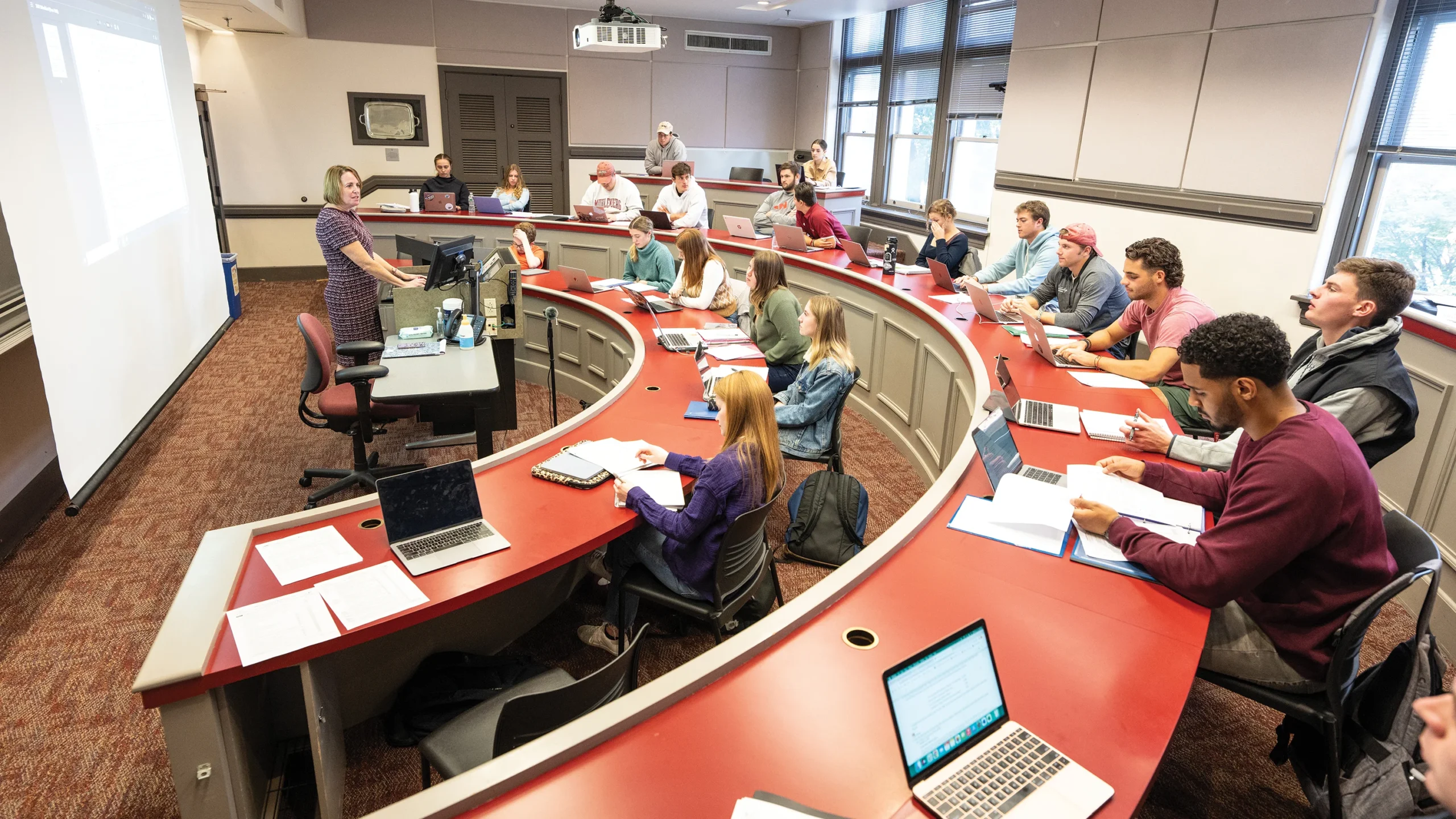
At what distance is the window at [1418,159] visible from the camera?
4059 mm

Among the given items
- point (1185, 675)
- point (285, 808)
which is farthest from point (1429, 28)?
point (285, 808)

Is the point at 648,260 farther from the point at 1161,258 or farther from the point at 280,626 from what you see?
the point at 280,626

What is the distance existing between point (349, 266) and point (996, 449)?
3.99m

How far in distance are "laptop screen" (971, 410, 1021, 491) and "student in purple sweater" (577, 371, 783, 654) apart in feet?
2.04

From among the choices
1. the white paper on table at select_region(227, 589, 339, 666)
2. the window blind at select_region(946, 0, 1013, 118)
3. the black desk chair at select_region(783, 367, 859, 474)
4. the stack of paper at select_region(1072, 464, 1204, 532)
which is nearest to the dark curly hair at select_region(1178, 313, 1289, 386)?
the stack of paper at select_region(1072, 464, 1204, 532)

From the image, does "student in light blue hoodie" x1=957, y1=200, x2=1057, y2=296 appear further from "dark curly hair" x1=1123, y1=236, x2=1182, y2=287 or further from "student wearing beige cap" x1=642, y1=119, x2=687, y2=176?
"student wearing beige cap" x1=642, y1=119, x2=687, y2=176

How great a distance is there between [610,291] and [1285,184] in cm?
431

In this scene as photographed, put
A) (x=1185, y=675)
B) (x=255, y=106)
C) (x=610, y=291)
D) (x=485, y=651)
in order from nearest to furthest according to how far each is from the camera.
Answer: (x=1185, y=675)
(x=485, y=651)
(x=610, y=291)
(x=255, y=106)

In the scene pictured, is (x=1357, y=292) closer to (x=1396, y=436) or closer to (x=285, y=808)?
(x=1396, y=436)

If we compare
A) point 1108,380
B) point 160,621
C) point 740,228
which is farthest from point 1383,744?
point 740,228

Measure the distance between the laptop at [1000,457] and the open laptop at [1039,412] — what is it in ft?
1.39

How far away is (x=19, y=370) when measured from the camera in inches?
158

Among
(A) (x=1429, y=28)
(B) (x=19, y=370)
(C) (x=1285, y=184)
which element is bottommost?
(B) (x=19, y=370)

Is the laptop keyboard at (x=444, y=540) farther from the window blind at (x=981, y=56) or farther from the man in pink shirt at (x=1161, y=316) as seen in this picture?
the window blind at (x=981, y=56)
